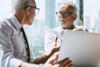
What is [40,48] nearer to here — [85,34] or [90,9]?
[90,9]

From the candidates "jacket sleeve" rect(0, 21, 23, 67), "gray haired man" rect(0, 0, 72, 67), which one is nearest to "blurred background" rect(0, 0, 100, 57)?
"gray haired man" rect(0, 0, 72, 67)

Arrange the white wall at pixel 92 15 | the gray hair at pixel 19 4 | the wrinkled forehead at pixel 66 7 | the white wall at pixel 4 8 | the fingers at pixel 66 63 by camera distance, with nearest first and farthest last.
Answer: the fingers at pixel 66 63 < the gray hair at pixel 19 4 < the wrinkled forehead at pixel 66 7 < the white wall at pixel 4 8 < the white wall at pixel 92 15

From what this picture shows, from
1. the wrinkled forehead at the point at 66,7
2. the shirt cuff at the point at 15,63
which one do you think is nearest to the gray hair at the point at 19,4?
the shirt cuff at the point at 15,63

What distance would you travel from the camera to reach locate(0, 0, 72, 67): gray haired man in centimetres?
142

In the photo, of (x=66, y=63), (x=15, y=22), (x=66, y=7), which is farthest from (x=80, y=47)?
(x=66, y=7)

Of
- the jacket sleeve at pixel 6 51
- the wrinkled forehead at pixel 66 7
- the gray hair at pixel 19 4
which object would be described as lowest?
the jacket sleeve at pixel 6 51

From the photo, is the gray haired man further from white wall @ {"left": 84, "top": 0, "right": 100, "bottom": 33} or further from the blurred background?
white wall @ {"left": 84, "top": 0, "right": 100, "bottom": 33}

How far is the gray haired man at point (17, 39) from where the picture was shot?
4.65ft

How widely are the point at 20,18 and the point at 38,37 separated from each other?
3.80ft

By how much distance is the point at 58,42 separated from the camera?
1806 mm

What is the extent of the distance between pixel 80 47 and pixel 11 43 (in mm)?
489

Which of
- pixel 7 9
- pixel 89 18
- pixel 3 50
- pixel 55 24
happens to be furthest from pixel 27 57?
pixel 89 18

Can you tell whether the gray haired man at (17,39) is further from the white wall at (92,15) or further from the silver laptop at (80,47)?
the white wall at (92,15)

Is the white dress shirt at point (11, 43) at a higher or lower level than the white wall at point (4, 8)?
lower
